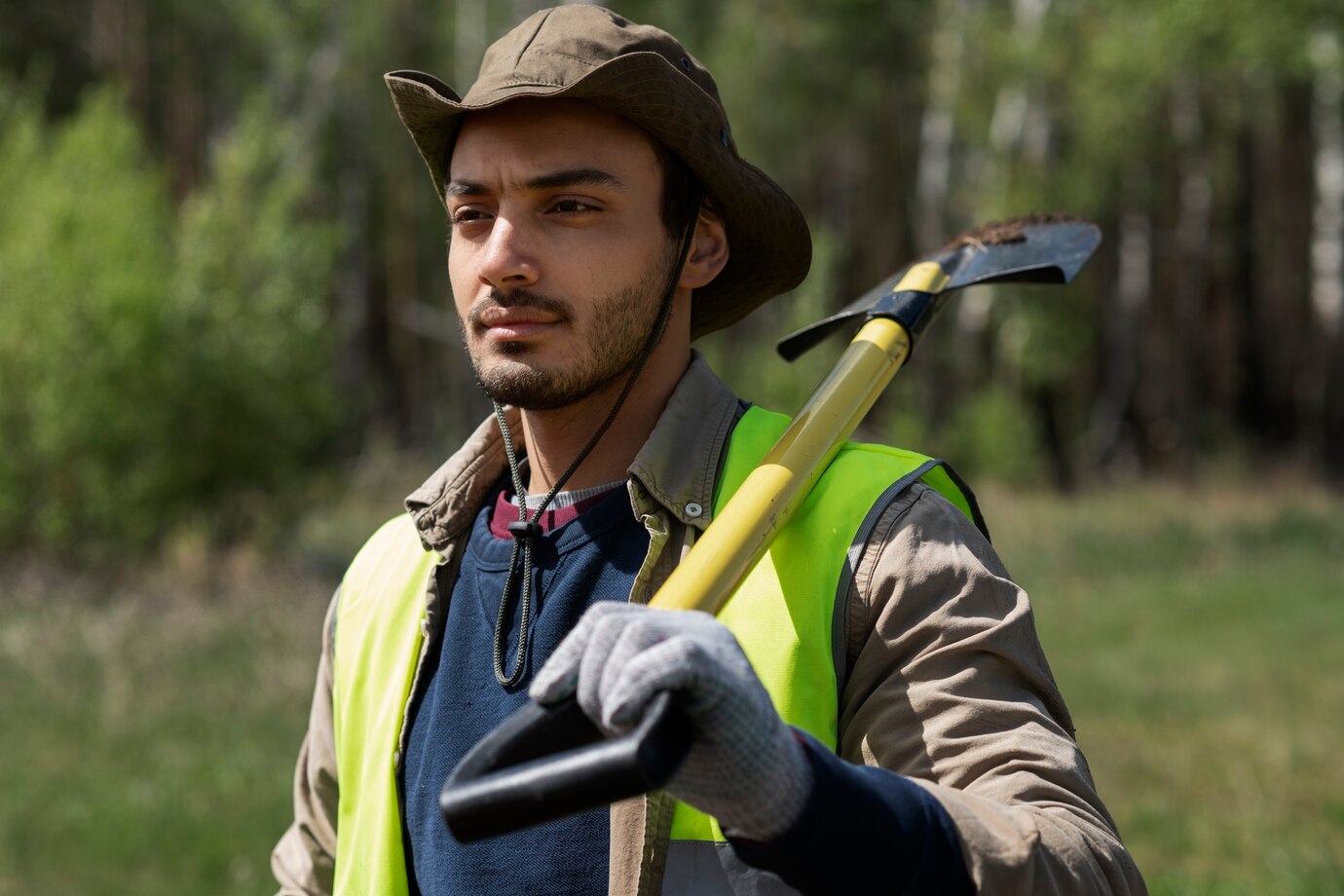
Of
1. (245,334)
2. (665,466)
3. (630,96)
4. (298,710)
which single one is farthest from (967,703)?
(245,334)

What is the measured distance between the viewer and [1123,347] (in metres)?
25.0

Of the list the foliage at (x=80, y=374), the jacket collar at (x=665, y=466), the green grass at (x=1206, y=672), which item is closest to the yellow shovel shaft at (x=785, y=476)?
the jacket collar at (x=665, y=466)

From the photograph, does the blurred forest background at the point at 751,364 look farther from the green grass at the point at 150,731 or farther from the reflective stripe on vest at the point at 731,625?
the reflective stripe on vest at the point at 731,625

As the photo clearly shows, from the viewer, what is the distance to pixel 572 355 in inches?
90.4

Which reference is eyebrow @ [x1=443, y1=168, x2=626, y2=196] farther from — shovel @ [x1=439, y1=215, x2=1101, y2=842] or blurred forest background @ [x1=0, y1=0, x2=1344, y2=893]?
blurred forest background @ [x1=0, y1=0, x2=1344, y2=893]

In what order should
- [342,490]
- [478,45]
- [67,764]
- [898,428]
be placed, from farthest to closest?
[478,45] < [898,428] < [342,490] < [67,764]

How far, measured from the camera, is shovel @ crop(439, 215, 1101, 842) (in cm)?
148

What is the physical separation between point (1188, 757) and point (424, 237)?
80.8 feet

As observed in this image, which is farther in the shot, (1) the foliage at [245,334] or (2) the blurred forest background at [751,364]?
(1) the foliage at [245,334]

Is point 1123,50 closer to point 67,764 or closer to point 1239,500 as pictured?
point 1239,500

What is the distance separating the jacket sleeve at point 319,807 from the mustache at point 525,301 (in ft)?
2.14

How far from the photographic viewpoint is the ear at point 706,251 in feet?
8.22

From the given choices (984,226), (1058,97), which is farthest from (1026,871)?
(1058,97)

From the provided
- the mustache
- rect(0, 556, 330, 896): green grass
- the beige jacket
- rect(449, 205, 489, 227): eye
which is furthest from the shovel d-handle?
rect(0, 556, 330, 896): green grass
